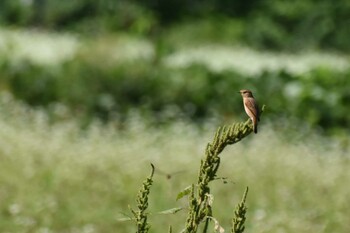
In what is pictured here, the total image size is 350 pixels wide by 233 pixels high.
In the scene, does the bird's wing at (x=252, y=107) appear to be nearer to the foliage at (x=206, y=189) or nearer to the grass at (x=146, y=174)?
the foliage at (x=206, y=189)

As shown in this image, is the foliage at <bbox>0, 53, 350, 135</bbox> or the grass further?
the foliage at <bbox>0, 53, 350, 135</bbox>

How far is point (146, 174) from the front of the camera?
8.28m

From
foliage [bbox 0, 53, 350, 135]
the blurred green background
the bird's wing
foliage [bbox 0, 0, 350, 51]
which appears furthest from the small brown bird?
foliage [bbox 0, 0, 350, 51]

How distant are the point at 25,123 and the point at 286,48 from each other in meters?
16.6

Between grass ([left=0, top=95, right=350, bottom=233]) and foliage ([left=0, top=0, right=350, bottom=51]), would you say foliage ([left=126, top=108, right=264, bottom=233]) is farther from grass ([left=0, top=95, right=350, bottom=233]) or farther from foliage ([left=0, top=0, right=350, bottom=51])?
foliage ([left=0, top=0, right=350, bottom=51])

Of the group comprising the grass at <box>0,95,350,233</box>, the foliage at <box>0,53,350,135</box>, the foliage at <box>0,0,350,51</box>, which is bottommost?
the grass at <box>0,95,350,233</box>

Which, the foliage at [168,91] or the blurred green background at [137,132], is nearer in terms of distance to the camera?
the blurred green background at [137,132]

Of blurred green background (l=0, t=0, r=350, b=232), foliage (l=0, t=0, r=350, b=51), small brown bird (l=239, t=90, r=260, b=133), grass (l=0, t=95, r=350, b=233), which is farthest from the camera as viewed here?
foliage (l=0, t=0, r=350, b=51)

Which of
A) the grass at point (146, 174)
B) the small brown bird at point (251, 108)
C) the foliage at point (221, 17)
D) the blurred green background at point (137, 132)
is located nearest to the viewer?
the small brown bird at point (251, 108)

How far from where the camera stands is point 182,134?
10.5 m

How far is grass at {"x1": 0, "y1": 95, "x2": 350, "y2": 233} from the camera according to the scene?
21.7 ft

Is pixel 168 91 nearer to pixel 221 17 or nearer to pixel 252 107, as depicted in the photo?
pixel 252 107

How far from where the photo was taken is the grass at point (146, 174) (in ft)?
21.7

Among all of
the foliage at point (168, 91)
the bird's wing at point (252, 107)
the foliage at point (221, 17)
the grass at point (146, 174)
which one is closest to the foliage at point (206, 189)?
the bird's wing at point (252, 107)
